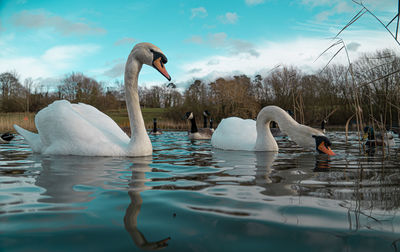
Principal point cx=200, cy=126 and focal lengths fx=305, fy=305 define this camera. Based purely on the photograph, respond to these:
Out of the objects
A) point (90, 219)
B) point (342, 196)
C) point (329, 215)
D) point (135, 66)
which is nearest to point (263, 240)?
point (329, 215)

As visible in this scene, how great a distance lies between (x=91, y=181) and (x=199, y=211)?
1.38 meters

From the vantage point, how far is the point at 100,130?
189 inches

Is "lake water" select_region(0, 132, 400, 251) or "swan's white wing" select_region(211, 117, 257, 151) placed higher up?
"swan's white wing" select_region(211, 117, 257, 151)

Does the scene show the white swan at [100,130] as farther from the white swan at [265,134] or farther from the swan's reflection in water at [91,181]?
the white swan at [265,134]

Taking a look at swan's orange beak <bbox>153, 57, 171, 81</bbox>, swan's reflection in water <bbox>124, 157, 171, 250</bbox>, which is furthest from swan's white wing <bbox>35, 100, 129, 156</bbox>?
swan's orange beak <bbox>153, 57, 171, 81</bbox>

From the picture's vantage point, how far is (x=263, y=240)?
140 centimetres

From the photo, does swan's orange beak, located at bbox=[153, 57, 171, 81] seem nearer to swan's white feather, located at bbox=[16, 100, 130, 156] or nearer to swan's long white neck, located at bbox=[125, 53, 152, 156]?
swan's long white neck, located at bbox=[125, 53, 152, 156]

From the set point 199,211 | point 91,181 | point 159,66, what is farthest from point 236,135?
point 199,211

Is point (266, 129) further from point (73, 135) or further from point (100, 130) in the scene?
point (73, 135)

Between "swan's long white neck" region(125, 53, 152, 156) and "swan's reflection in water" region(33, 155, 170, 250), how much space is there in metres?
0.17

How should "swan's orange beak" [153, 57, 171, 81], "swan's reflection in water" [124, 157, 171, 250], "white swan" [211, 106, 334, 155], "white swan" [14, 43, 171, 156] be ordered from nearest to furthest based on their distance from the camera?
"swan's reflection in water" [124, 157, 171, 250] < "swan's orange beak" [153, 57, 171, 81] < "white swan" [14, 43, 171, 156] < "white swan" [211, 106, 334, 155]

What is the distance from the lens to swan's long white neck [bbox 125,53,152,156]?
451cm

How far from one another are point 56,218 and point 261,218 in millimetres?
1137

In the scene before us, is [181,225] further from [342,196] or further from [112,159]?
[112,159]
